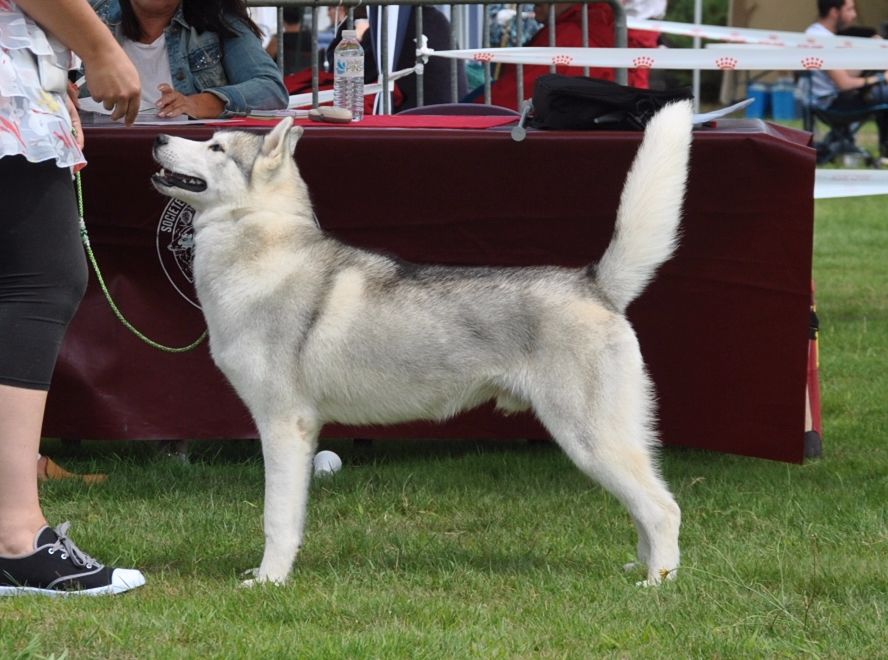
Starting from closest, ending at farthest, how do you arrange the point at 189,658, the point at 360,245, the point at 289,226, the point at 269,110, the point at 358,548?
the point at 189,658 < the point at 289,226 < the point at 358,548 < the point at 360,245 < the point at 269,110

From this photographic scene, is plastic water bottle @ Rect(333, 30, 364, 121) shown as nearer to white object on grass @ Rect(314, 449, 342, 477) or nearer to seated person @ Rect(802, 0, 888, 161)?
white object on grass @ Rect(314, 449, 342, 477)

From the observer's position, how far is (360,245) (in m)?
4.42

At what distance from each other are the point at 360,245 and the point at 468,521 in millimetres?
991

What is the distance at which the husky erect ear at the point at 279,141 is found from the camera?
3.41 metres

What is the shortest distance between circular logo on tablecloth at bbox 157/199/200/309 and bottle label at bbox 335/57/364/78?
31.5 inches

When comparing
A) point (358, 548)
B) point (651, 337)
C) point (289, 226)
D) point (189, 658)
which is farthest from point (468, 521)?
point (189, 658)

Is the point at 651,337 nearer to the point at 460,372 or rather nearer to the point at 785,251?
the point at 785,251

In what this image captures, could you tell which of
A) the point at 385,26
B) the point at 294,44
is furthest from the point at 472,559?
the point at 294,44

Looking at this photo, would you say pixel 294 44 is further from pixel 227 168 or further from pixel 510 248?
pixel 227 168

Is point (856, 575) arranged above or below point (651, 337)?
below

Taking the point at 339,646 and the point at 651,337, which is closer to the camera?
the point at 339,646

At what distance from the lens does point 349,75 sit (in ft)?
15.7

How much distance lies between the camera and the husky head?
Answer: 344 centimetres

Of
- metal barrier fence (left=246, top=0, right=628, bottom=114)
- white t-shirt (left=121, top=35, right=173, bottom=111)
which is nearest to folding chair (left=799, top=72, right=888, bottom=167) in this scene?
metal barrier fence (left=246, top=0, right=628, bottom=114)
